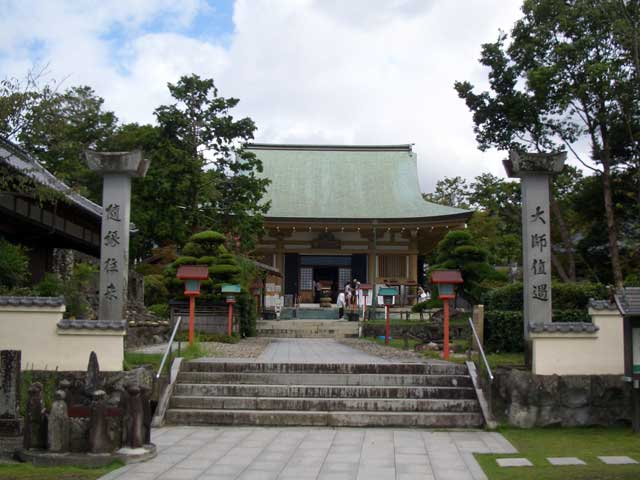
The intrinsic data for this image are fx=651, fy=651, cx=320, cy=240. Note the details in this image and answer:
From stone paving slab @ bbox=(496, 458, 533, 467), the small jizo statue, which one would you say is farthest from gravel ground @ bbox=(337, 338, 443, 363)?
the small jizo statue

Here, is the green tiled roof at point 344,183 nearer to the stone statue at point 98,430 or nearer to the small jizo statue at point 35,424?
the stone statue at point 98,430

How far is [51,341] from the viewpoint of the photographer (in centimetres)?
917

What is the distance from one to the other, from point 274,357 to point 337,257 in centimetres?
1755

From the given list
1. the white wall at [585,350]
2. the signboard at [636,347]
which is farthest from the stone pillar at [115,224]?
the signboard at [636,347]

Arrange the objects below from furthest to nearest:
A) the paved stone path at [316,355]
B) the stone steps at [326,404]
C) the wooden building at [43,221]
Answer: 1. the wooden building at [43,221]
2. the paved stone path at [316,355]
3. the stone steps at [326,404]

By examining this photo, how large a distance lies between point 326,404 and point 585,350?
12.3 feet

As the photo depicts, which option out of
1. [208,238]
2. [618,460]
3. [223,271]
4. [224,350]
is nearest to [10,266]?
[224,350]

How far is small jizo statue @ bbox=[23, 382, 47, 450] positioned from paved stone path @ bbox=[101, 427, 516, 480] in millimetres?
1034

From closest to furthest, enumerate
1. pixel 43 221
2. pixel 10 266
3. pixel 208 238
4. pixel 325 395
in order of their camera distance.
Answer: pixel 325 395, pixel 10 266, pixel 43 221, pixel 208 238

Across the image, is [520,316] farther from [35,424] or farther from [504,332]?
[35,424]

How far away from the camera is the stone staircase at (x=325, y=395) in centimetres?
898

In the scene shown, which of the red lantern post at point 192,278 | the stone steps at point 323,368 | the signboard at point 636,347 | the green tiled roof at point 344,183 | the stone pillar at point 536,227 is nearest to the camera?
the signboard at point 636,347

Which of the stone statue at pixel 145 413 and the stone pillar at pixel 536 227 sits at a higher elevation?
the stone pillar at pixel 536 227

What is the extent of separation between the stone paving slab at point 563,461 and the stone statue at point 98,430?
459cm
